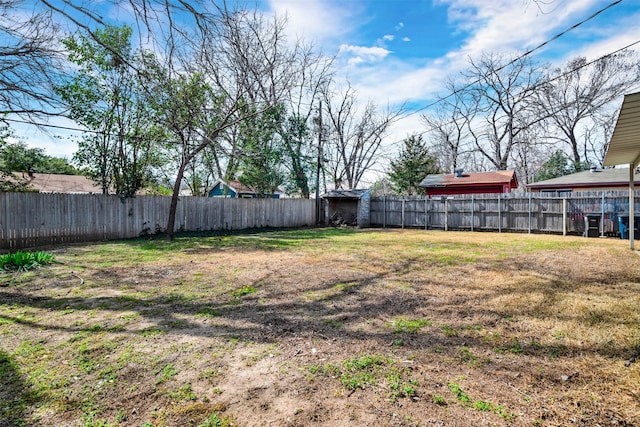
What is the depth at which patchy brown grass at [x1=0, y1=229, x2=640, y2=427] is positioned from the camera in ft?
→ 5.94

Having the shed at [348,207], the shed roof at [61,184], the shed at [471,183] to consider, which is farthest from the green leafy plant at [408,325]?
the shed roof at [61,184]

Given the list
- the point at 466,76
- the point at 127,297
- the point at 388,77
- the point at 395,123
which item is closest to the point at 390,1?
the point at 127,297

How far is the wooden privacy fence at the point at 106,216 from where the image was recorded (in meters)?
8.17

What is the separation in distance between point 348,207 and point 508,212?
7376mm

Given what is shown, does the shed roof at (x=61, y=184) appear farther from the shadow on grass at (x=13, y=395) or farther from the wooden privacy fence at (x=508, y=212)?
the shadow on grass at (x=13, y=395)

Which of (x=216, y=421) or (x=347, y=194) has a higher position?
(x=347, y=194)

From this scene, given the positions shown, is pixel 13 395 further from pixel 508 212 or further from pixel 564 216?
pixel 508 212

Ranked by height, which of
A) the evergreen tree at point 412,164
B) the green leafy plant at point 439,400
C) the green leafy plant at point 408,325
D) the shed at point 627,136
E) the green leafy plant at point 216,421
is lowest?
the green leafy plant at point 216,421

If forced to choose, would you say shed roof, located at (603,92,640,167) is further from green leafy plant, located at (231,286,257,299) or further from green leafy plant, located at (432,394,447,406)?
green leafy plant, located at (231,286,257,299)

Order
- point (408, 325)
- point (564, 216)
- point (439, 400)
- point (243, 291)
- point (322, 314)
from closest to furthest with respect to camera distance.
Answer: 1. point (439, 400)
2. point (408, 325)
3. point (322, 314)
4. point (243, 291)
5. point (564, 216)

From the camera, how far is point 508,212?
13188 mm

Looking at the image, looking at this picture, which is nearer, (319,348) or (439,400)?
(439,400)

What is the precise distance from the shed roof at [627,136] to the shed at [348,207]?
10002mm

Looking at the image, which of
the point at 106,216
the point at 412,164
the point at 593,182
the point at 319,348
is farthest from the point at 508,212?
the point at 106,216
